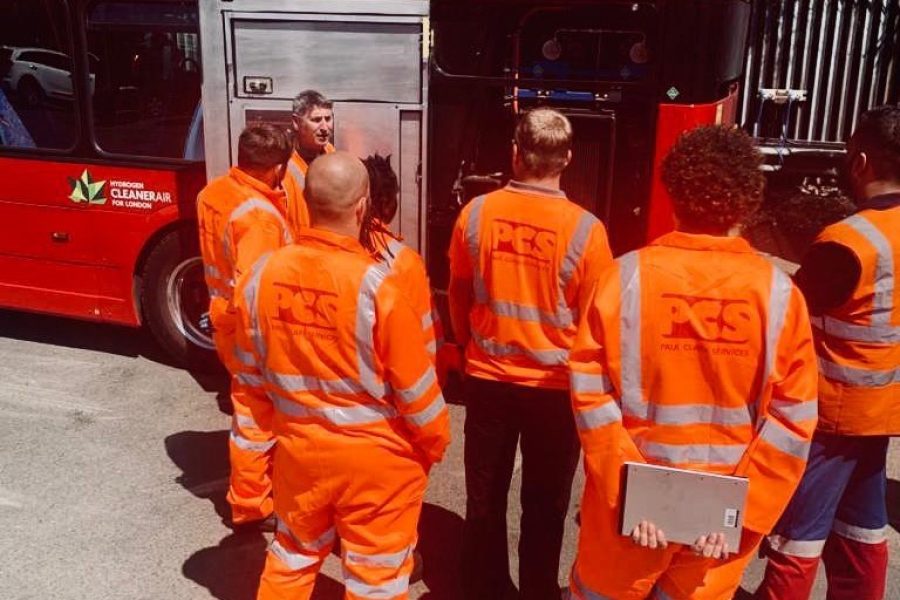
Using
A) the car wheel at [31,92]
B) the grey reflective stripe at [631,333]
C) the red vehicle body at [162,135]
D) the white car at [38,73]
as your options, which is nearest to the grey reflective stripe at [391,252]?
the grey reflective stripe at [631,333]

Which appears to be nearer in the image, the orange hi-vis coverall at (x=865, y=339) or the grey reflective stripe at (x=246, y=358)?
the orange hi-vis coverall at (x=865, y=339)

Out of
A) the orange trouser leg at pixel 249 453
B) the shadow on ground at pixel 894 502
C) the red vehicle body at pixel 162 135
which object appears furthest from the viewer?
the red vehicle body at pixel 162 135

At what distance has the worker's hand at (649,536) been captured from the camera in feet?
7.24

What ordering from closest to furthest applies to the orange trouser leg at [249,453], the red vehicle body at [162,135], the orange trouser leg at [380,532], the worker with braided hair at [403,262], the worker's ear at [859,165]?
1. the orange trouser leg at [380,532]
2. the worker's ear at [859,165]
3. the worker with braided hair at [403,262]
4. the orange trouser leg at [249,453]
5. the red vehicle body at [162,135]

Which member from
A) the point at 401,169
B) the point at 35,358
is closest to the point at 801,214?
the point at 401,169

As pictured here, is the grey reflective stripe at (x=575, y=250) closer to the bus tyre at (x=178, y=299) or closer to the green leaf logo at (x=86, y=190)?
the bus tyre at (x=178, y=299)

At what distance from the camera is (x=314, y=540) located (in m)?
2.73

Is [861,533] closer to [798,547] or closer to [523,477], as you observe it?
[798,547]

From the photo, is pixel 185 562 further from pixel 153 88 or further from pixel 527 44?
pixel 527 44

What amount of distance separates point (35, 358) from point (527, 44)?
4.04 meters

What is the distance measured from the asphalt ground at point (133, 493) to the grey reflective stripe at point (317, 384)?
4.41 feet

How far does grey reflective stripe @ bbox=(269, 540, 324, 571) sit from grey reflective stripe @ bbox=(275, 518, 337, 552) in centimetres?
2

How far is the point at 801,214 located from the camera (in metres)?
9.09

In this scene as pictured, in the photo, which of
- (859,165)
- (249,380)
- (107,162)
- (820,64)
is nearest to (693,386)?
(859,165)
